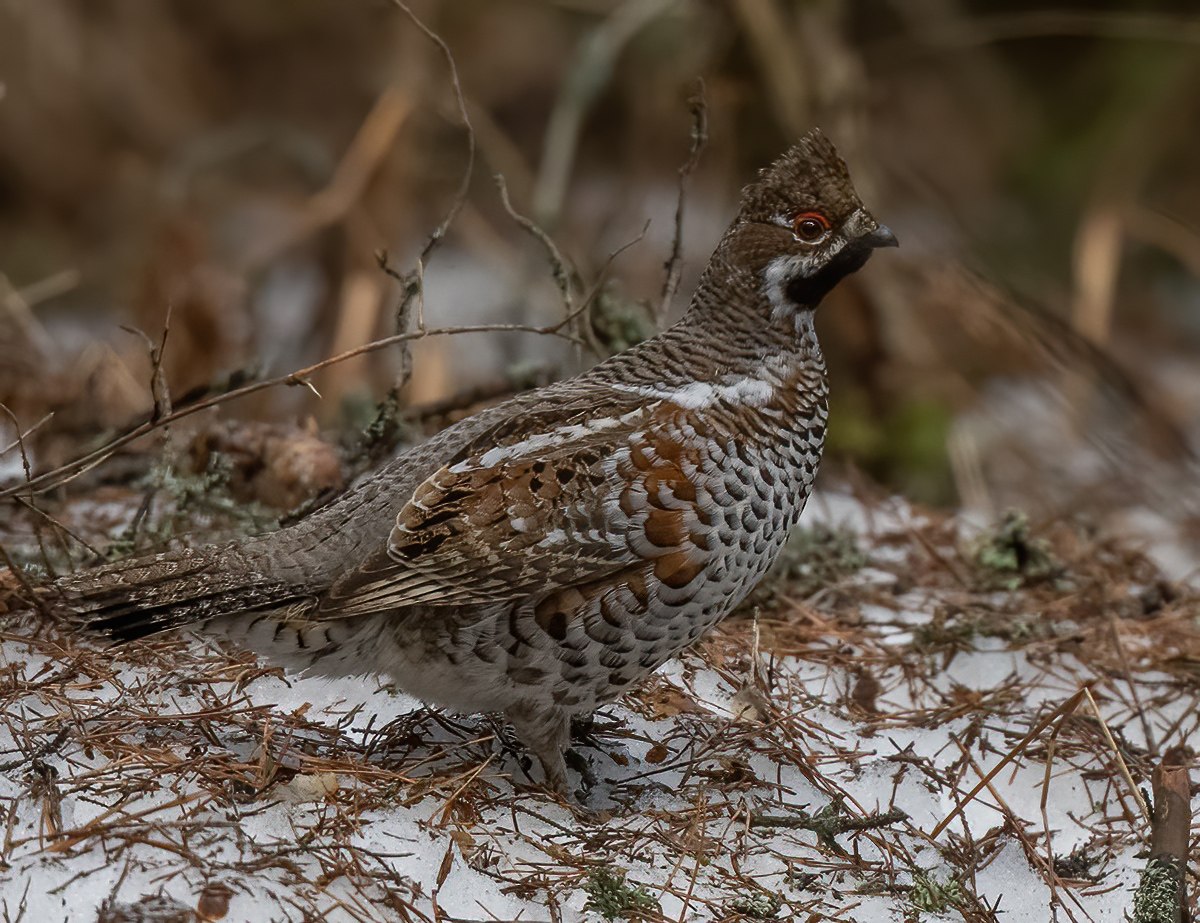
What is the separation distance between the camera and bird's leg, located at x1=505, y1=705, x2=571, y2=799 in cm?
333

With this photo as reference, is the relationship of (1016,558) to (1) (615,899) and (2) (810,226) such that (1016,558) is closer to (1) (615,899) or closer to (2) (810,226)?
(2) (810,226)

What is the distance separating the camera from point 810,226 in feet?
11.7

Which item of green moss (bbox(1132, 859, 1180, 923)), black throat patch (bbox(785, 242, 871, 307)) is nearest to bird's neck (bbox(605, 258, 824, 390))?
black throat patch (bbox(785, 242, 871, 307))

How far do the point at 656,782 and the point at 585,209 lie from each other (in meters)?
6.84

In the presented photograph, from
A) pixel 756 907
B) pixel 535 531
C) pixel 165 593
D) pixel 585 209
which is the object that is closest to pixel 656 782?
pixel 756 907

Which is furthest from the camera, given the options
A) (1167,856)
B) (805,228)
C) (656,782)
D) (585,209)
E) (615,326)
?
(585,209)

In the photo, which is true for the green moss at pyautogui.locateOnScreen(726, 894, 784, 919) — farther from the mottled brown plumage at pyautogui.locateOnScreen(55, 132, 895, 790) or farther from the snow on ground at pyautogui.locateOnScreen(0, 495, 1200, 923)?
the mottled brown plumage at pyautogui.locateOnScreen(55, 132, 895, 790)

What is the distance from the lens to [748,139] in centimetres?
693

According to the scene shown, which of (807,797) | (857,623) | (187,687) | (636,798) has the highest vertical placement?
(857,623)

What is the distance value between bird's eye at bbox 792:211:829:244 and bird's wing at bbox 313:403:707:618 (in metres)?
0.67

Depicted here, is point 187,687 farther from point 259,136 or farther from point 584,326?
point 259,136

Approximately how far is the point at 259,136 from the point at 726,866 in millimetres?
6206

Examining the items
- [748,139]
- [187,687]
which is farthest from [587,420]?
[748,139]

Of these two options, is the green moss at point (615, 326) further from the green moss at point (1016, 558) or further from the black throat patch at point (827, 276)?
the green moss at point (1016, 558)
